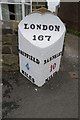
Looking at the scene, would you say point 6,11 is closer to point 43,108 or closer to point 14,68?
point 14,68

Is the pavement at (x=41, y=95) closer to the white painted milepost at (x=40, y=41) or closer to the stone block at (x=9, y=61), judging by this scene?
the stone block at (x=9, y=61)

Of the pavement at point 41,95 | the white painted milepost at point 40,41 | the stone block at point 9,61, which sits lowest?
the pavement at point 41,95

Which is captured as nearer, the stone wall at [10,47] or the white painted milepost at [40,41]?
the white painted milepost at [40,41]

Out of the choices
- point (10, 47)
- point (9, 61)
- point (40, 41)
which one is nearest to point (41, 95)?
point (40, 41)

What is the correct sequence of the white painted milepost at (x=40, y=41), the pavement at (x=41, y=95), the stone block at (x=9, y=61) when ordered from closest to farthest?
the pavement at (x=41, y=95)
the white painted milepost at (x=40, y=41)
the stone block at (x=9, y=61)

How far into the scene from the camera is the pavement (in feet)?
14.0

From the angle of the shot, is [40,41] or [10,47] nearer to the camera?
[40,41]

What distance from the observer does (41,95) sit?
4.85 m

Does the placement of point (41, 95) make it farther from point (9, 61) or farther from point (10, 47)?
point (10, 47)

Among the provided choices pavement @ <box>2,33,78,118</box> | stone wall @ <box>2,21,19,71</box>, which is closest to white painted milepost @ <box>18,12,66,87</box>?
pavement @ <box>2,33,78,118</box>

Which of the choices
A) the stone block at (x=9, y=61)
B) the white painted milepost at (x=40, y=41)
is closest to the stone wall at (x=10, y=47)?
the stone block at (x=9, y=61)

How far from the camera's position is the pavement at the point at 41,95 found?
14.0 feet

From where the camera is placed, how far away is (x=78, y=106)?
4512 millimetres

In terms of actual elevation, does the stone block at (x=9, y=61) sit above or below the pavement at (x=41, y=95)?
above
